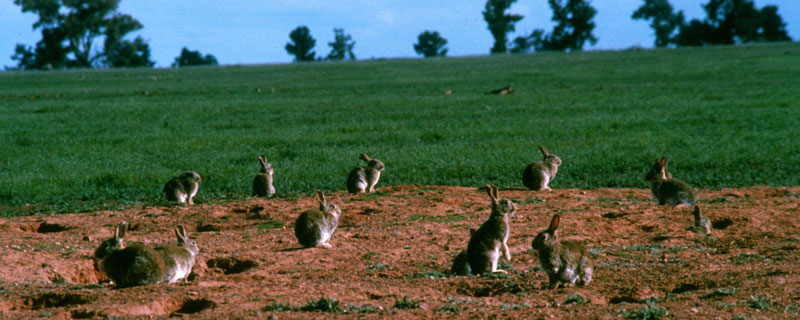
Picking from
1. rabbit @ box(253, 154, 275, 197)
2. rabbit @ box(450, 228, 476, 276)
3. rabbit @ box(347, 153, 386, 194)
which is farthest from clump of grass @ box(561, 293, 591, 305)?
rabbit @ box(253, 154, 275, 197)

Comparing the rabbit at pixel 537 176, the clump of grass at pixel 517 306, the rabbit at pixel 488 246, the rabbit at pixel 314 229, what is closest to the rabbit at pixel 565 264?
the rabbit at pixel 488 246

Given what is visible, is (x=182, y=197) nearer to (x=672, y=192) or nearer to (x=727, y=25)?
(x=672, y=192)

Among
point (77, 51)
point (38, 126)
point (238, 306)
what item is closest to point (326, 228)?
point (238, 306)

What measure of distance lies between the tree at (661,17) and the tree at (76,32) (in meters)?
69.2

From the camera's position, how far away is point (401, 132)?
24469 mm

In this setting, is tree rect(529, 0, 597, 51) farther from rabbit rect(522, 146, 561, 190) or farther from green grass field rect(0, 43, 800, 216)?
rabbit rect(522, 146, 561, 190)

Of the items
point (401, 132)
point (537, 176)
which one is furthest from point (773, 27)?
point (537, 176)

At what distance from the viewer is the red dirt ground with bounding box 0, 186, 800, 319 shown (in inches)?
263

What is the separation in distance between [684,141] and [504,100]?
13.4 metres

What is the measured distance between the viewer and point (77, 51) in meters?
94.5

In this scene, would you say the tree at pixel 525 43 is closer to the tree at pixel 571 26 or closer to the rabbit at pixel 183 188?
the tree at pixel 571 26

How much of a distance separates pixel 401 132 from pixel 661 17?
10275 centimetres

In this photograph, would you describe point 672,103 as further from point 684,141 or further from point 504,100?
point 684,141

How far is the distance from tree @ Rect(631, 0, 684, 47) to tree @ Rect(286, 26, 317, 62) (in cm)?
4706
